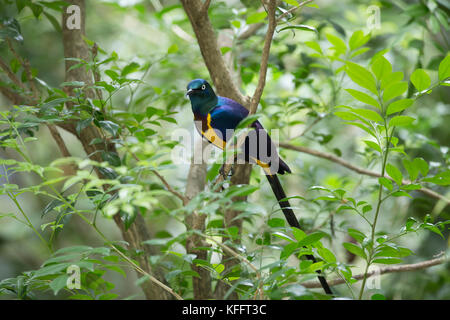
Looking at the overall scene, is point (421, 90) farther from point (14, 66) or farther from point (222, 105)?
point (14, 66)

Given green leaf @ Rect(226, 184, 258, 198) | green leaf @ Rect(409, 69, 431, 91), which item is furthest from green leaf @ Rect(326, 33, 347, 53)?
green leaf @ Rect(226, 184, 258, 198)

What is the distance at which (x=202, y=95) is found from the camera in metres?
1.77

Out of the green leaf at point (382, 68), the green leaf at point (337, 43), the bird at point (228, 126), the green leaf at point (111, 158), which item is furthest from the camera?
the green leaf at point (337, 43)

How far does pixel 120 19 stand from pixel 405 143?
8.83 ft

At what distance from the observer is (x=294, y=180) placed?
3820mm

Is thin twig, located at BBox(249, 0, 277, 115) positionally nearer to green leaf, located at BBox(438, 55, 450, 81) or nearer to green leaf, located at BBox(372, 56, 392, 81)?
green leaf, located at BBox(372, 56, 392, 81)

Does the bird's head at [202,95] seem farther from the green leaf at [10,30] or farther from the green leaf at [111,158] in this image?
the green leaf at [10,30]

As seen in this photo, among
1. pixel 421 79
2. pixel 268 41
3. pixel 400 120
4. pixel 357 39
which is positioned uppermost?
pixel 357 39

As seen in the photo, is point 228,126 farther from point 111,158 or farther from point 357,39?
point 357,39

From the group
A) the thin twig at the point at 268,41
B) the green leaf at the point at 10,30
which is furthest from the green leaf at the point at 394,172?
the green leaf at the point at 10,30

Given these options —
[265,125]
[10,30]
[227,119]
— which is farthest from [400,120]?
[265,125]

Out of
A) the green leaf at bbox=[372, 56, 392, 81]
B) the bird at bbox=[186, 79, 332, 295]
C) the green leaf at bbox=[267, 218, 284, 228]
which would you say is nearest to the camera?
the green leaf at bbox=[372, 56, 392, 81]

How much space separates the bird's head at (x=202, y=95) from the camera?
1.75 metres

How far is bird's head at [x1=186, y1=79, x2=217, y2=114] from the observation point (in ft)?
5.74
